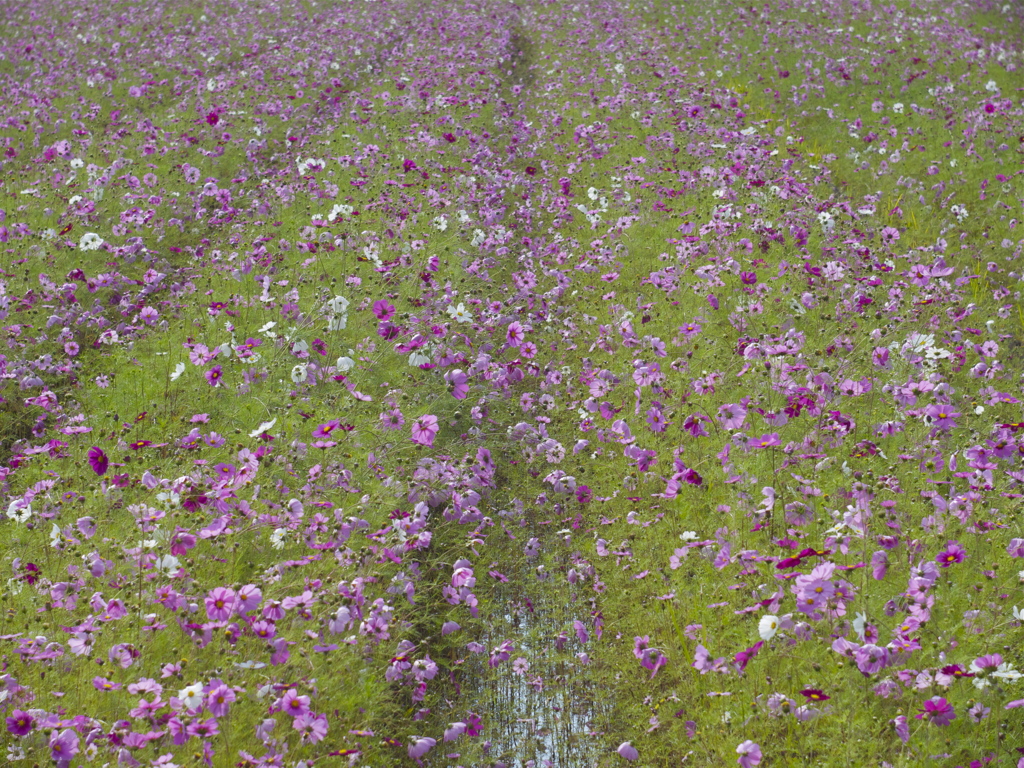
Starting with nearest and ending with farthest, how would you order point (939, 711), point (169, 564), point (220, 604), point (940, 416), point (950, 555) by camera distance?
point (939, 711) → point (220, 604) → point (950, 555) → point (169, 564) → point (940, 416)

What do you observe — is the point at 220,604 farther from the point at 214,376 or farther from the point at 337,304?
the point at 337,304

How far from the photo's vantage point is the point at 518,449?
6.24m

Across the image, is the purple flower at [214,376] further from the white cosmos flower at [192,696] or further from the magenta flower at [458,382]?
the white cosmos flower at [192,696]

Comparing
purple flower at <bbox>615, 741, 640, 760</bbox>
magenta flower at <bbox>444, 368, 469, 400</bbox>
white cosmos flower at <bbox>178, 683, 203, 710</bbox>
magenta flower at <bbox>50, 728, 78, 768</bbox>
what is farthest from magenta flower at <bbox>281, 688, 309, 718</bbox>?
magenta flower at <bbox>444, 368, 469, 400</bbox>

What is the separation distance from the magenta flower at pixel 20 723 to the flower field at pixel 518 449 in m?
0.02

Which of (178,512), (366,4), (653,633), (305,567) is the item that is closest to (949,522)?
(653,633)

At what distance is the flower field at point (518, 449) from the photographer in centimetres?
376

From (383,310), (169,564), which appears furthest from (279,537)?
(383,310)

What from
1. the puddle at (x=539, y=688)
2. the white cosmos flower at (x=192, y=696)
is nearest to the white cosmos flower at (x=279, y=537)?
the white cosmos flower at (x=192, y=696)

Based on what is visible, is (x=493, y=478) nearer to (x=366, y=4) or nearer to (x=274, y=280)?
(x=274, y=280)

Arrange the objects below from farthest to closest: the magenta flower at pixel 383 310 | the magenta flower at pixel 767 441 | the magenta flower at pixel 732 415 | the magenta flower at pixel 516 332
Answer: the magenta flower at pixel 516 332
the magenta flower at pixel 383 310
the magenta flower at pixel 732 415
the magenta flower at pixel 767 441

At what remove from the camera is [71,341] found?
730 centimetres

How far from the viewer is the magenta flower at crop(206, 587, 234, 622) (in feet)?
12.5

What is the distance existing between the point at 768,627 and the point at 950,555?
3.62 feet
